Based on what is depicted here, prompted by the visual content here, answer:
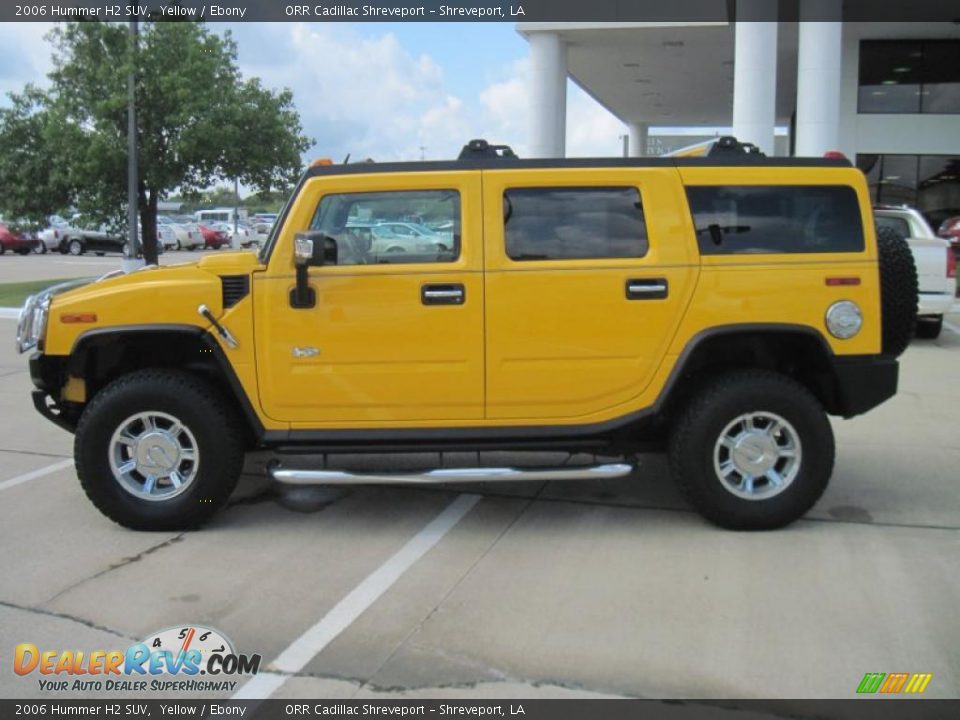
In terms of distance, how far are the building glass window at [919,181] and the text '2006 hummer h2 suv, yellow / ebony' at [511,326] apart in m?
20.2

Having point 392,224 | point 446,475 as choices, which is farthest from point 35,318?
point 446,475

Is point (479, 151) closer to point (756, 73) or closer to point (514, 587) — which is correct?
point (514, 587)

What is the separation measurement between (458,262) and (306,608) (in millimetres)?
1908

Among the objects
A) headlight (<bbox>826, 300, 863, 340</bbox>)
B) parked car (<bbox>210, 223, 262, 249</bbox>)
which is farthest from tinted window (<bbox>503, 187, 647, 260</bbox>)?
parked car (<bbox>210, 223, 262, 249</bbox>)

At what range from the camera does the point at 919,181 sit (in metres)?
23.5

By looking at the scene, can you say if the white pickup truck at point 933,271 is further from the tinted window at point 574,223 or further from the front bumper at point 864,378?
the tinted window at point 574,223

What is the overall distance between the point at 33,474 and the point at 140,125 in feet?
38.8

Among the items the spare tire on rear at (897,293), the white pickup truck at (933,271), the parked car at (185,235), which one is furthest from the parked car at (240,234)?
the spare tire on rear at (897,293)

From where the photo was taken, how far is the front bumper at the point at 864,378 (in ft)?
16.4

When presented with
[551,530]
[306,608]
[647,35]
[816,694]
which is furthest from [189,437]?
[647,35]

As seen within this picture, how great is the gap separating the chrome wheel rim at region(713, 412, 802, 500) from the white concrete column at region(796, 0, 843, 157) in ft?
44.2

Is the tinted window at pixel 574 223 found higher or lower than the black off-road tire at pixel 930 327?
higher

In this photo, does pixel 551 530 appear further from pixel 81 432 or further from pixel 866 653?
pixel 81 432

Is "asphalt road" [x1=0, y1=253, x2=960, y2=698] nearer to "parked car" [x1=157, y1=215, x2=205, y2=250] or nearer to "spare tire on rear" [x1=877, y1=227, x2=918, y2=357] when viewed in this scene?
"spare tire on rear" [x1=877, y1=227, x2=918, y2=357]
